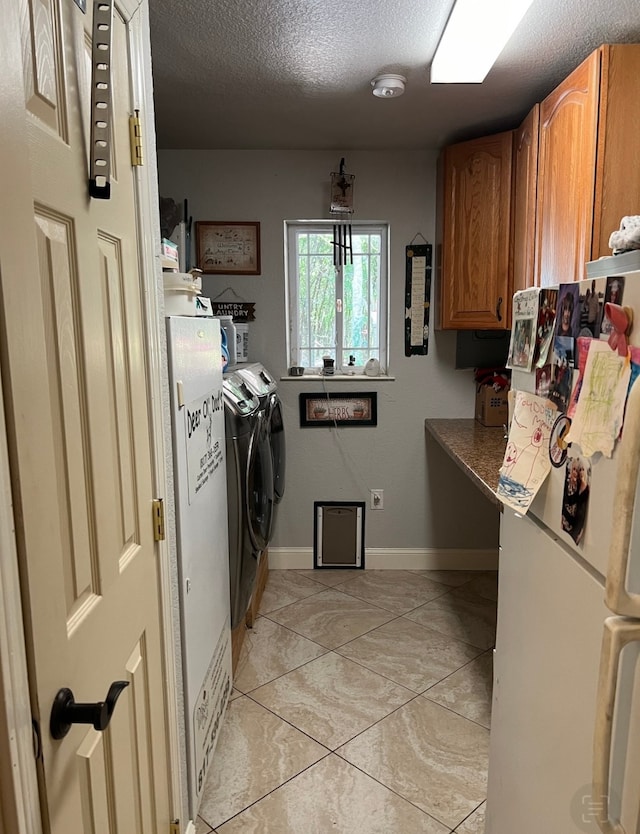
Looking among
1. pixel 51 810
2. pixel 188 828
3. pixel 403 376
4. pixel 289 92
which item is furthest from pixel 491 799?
pixel 289 92

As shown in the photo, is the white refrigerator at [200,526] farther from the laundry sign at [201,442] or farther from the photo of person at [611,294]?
the photo of person at [611,294]

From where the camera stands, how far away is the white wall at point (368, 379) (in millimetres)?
3215

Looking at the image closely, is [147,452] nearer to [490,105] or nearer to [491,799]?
[491,799]

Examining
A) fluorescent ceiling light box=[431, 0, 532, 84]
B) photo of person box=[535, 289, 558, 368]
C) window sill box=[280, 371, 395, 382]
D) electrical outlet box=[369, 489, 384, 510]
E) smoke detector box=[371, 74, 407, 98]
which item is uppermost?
smoke detector box=[371, 74, 407, 98]

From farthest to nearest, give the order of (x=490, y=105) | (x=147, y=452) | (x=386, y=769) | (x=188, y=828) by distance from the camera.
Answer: (x=490, y=105)
(x=386, y=769)
(x=188, y=828)
(x=147, y=452)

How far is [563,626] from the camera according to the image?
1.00m

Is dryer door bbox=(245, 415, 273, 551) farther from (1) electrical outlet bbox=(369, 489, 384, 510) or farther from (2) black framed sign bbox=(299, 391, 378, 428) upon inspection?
(1) electrical outlet bbox=(369, 489, 384, 510)

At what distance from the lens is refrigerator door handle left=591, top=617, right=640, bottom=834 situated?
0.71 metres

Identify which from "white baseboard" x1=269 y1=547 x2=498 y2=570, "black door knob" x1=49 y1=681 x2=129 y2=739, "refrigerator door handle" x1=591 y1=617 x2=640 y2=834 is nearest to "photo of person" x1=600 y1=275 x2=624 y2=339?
"refrigerator door handle" x1=591 y1=617 x2=640 y2=834

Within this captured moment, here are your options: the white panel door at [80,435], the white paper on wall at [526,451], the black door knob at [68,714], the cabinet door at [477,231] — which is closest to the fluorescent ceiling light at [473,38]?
the cabinet door at [477,231]

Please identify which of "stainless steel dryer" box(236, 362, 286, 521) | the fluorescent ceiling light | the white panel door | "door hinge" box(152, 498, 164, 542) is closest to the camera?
the white panel door

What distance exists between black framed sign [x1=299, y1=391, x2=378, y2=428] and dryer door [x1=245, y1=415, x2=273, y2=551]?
2.37 ft

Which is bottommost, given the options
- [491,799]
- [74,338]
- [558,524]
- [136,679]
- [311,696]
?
[311,696]

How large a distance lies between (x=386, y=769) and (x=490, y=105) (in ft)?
8.82
